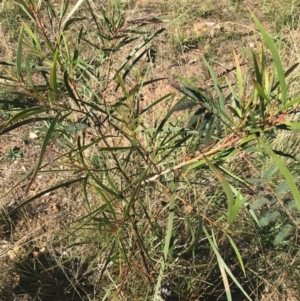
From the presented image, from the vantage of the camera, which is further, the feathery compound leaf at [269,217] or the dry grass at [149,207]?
the dry grass at [149,207]

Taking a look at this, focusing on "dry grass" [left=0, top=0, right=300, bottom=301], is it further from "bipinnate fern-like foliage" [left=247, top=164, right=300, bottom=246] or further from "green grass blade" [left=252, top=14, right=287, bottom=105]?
"green grass blade" [left=252, top=14, right=287, bottom=105]

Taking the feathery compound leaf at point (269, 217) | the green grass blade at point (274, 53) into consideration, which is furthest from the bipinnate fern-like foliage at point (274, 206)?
the green grass blade at point (274, 53)

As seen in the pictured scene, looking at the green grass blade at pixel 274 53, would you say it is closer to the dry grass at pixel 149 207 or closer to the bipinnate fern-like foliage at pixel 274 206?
the dry grass at pixel 149 207

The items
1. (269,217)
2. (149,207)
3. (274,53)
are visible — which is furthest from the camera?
(149,207)

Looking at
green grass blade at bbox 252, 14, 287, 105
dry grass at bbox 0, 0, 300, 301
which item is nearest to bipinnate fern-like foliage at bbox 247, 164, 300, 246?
dry grass at bbox 0, 0, 300, 301

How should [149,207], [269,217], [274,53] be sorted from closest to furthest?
1. [274,53]
2. [269,217]
3. [149,207]

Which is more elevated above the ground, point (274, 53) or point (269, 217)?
point (274, 53)

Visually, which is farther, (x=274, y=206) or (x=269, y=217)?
(x=274, y=206)

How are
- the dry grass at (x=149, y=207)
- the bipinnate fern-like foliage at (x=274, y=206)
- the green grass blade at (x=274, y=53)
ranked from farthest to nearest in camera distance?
the dry grass at (x=149, y=207) → the bipinnate fern-like foliage at (x=274, y=206) → the green grass blade at (x=274, y=53)

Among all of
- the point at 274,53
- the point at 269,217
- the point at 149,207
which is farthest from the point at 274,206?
the point at 274,53

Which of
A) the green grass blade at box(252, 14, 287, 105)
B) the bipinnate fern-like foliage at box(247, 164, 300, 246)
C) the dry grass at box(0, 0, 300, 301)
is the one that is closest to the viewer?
the green grass blade at box(252, 14, 287, 105)

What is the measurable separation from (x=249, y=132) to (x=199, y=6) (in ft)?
9.79

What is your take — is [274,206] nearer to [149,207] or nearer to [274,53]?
Answer: [149,207]

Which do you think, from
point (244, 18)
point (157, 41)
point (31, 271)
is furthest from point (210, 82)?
point (31, 271)
